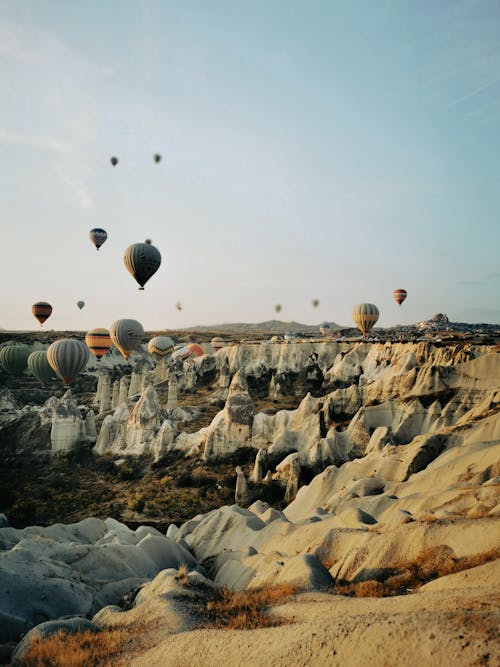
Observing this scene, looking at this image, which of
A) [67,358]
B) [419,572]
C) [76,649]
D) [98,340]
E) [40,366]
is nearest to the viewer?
[76,649]

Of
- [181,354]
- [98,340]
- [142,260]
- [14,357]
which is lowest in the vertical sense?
[181,354]

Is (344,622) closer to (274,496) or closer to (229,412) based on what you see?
(274,496)

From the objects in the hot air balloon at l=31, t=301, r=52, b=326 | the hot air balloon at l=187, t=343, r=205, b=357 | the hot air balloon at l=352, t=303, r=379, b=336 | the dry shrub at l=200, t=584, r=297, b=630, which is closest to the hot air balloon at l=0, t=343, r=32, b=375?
the hot air balloon at l=31, t=301, r=52, b=326

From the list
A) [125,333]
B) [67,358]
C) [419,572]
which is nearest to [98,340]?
[125,333]

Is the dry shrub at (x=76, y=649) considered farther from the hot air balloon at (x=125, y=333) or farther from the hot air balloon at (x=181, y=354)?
the hot air balloon at (x=181, y=354)

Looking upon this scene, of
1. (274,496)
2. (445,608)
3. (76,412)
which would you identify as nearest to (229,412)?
(274,496)

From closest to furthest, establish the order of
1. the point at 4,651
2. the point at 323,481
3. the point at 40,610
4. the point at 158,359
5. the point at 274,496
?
the point at 4,651 < the point at 40,610 < the point at 323,481 < the point at 274,496 < the point at 158,359

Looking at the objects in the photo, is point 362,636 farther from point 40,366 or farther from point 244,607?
point 40,366
